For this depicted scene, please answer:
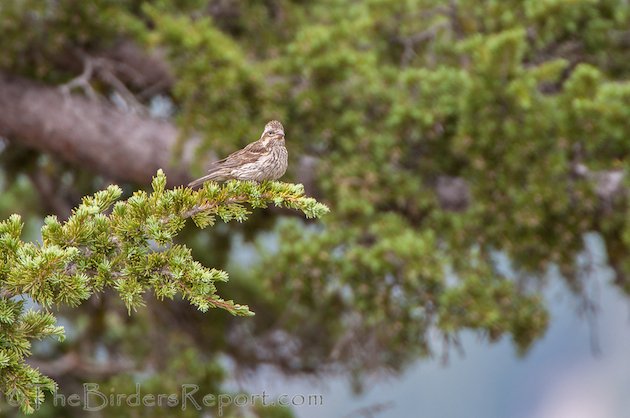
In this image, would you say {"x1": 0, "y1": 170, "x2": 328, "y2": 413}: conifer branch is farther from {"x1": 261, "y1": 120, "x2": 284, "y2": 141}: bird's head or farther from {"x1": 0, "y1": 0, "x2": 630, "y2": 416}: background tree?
{"x1": 0, "y1": 0, "x2": 630, "y2": 416}: background tree

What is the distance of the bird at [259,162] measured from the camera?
3969mm

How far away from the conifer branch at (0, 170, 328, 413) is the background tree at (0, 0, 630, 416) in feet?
11.1

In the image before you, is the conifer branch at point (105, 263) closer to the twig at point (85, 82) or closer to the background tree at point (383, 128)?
the background tree at point (383, 128)

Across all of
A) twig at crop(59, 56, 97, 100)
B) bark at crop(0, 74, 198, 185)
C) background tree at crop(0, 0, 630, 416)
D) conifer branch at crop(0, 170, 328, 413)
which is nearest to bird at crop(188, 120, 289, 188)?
conifer branch at crop(0, 170, 328, 413)

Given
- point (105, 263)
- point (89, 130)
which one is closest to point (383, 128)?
point (89, 130)

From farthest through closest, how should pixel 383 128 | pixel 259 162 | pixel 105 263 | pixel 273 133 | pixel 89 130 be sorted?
pixel 89 130 → pixel 383 128 → pixel 273 133 → pixel 259 162 → pixel 105 263

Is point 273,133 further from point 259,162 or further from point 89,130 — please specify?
point 89,130

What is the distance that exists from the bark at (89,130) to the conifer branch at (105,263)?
14.5ft

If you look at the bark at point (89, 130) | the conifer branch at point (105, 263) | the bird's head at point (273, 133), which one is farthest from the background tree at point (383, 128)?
the conifer branch at point (105, 263)

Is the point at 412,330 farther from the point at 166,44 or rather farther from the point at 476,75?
Result: the point at 166,44

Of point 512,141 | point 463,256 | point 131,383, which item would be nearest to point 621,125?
point 512,141

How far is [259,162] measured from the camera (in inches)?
158

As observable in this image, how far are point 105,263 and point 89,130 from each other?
4.85 m

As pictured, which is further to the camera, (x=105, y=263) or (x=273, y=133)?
(x=273, y=133)
